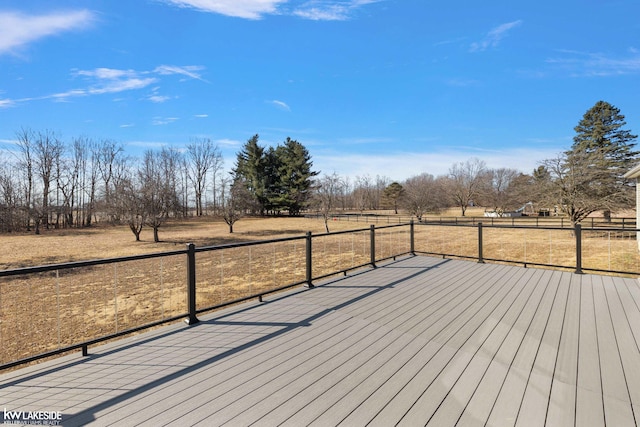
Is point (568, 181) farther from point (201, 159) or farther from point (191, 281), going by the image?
point (201, 159)

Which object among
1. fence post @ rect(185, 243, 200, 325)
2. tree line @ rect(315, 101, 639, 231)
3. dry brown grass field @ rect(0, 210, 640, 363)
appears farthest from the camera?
tree line @ rect(315, 101, 639, 231)

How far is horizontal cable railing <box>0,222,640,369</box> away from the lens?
3.27 metres

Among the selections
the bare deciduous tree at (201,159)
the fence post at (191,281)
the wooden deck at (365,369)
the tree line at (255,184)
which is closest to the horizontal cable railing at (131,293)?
the fence post at (191,281)

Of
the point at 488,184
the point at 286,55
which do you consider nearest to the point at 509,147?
A: the point at 488,184

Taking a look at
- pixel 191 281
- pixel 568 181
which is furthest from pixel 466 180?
pixel 191 281

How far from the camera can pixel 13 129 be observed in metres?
25.4

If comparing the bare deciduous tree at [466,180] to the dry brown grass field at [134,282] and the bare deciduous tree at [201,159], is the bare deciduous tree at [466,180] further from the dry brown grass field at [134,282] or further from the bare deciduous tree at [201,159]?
the bare deciduous tree at [201,159]

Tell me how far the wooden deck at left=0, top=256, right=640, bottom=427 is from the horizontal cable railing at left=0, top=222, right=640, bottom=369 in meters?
0.36

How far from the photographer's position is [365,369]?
216cm

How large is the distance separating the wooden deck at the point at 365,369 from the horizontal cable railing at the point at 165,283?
1.18 ft

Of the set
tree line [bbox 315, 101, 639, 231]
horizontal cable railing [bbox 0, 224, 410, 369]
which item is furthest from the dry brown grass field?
tree line [bbox 315, 101, 639, 231]

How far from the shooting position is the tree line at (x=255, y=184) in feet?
52.4

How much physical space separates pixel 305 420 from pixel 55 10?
9.07m

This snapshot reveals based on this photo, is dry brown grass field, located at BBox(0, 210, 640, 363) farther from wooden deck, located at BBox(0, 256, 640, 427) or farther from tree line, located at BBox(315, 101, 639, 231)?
tree line, located at BBox(315, 101, 639, 231)
